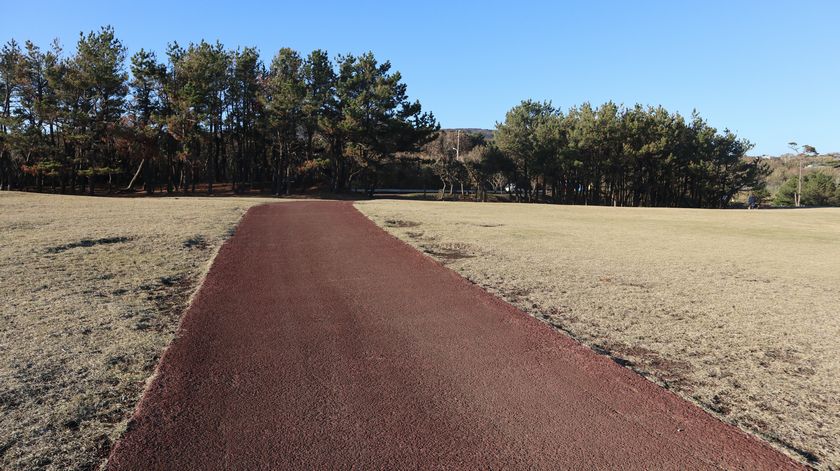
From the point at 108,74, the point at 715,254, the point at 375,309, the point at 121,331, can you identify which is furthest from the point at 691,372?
the point at 108,74

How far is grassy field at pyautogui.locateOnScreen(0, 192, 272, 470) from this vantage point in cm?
363

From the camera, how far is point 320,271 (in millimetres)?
10414

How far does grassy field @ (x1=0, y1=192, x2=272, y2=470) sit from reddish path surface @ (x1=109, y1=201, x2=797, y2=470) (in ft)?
0.90

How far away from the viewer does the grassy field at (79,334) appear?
3.63 m

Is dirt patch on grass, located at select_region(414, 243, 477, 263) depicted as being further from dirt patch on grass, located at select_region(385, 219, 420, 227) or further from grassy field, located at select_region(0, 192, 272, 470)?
dirt patch on grass, located at select_region(385, 219, 420, 227)

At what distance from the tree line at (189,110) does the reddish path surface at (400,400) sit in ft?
141

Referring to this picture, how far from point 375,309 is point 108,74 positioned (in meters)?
50.4

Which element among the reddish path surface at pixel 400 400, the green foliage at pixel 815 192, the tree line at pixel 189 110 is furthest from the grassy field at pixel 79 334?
the green foliage at pixel 815 192

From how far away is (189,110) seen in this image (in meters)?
48.8

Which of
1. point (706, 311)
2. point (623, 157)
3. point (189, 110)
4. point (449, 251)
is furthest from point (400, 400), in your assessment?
point (623, 157)

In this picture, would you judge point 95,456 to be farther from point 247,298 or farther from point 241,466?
point 247,298

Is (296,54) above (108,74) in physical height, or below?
above

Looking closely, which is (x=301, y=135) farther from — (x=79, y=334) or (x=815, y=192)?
(x=815, y=192)

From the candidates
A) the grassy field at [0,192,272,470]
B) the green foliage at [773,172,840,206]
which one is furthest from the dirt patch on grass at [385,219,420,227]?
the green foliage at [773,172,840,206]
